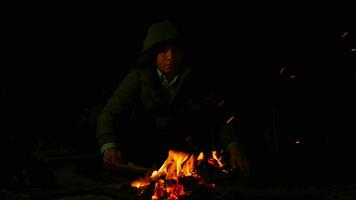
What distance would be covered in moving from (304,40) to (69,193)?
13.4ft

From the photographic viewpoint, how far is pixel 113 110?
5.88 meters

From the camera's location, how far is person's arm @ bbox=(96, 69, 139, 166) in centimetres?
548

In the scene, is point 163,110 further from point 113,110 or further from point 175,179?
point 175,179

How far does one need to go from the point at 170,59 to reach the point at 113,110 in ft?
3.01

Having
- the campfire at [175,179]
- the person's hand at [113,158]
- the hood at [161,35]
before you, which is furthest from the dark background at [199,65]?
the campfire at [175,179]

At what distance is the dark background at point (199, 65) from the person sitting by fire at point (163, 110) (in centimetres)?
53

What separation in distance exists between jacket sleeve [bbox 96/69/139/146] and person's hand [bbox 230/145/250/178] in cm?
134

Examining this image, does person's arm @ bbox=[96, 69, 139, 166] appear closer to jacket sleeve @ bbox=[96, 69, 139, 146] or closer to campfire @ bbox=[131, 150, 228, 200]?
jacket sleeve @ bbox=[96, 69, 139, 146]

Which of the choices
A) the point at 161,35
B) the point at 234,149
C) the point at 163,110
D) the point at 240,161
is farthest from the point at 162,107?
the point at 240,161

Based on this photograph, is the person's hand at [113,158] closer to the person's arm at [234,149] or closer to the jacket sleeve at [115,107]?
the jacket sleeve at [115,107]

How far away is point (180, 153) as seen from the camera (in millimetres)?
4590

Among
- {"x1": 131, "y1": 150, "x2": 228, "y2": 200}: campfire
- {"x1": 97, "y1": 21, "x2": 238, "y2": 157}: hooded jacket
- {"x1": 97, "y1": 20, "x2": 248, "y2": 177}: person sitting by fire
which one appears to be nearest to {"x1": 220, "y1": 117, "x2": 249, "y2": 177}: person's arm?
{"x1": 97, "y1": 20, "x2": 248, "y2": 177}: person sitting by fire

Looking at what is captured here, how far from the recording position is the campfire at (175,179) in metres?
4.23

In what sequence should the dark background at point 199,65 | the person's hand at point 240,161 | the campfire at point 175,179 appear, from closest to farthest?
the campfire at point 175,179
the person's hand at point 240,161
the dark background at point 199,65
